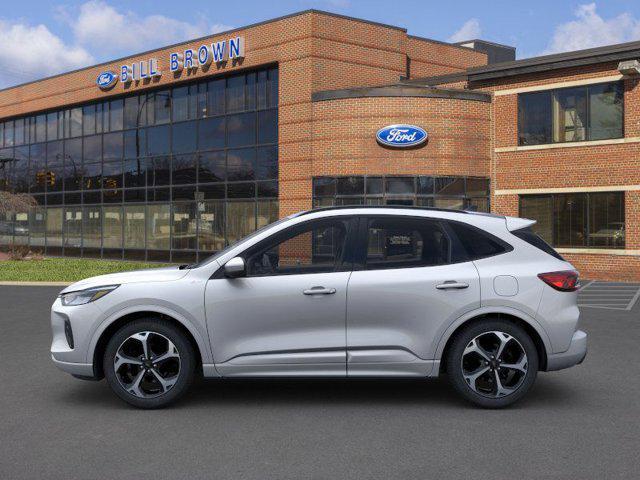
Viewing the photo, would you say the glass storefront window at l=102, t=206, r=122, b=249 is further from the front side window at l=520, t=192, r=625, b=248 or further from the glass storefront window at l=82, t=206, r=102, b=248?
the front side window at l=520, t=192, r=625, b=248

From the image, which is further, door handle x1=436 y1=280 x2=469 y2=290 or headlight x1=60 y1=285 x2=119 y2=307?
headlight x1=60 y1=285 x2=119 y2=307

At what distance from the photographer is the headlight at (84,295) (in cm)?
610

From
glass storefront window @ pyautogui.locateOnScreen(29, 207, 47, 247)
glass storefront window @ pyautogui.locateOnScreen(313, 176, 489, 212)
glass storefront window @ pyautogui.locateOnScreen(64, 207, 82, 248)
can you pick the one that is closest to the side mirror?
glass storefront window @ pyautogui.locateOnScreen(313, 176, 489, 212)

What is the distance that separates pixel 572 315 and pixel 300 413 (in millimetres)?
2425

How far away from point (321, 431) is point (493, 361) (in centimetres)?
160

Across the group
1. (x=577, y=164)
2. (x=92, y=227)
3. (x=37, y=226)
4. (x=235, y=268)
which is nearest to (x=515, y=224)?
(x=235, y=268)

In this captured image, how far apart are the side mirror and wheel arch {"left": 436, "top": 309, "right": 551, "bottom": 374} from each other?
1.74m

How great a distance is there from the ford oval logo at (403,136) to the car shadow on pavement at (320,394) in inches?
664

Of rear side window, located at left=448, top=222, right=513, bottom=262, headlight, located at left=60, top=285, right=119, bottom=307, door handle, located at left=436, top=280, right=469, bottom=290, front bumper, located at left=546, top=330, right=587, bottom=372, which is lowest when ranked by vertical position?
front bumper, located at left=546, top=330, right=587, bottom=372

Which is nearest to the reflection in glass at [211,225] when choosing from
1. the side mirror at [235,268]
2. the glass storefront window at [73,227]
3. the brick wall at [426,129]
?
the brick wall at [426,129]

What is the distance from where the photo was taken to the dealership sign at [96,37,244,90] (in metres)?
27.4

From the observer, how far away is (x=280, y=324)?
5.93 m

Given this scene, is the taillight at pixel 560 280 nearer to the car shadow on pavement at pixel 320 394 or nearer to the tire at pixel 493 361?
the tire at pixel 493 361

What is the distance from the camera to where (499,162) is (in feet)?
78.7
